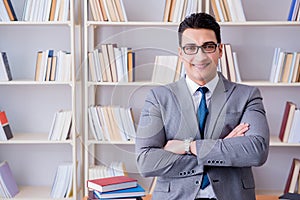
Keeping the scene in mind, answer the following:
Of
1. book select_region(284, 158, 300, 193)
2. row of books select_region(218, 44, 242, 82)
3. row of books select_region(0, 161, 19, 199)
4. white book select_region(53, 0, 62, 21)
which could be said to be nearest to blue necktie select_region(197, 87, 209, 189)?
row of books select_region(218, 44, 242, 82)

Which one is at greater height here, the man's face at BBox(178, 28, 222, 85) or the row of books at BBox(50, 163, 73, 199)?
the man's face at BBox(178, 28, 222, 85)

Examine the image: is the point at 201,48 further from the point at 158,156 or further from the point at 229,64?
the point at 229,64

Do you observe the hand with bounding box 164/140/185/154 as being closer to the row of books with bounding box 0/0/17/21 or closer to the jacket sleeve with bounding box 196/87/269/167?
the jacket sleeve with bounding box 196/87/269/167

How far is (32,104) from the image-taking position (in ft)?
12.5

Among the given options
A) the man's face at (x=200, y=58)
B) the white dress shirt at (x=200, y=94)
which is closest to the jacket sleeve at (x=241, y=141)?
the white dress shirt at (x=200, y=94)

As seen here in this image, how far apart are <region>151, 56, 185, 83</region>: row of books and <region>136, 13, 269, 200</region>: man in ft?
0.38

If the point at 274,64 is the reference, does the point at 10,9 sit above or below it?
above

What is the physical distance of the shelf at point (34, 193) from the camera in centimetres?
355

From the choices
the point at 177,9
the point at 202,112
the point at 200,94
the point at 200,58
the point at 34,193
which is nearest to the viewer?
the point at 200,58

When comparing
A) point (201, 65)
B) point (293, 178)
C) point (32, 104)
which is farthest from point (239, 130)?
point (32, 104)

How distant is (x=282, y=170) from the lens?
379cm

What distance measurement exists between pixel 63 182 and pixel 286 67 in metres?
1.68

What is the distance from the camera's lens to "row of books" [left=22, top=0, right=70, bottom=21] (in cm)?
346

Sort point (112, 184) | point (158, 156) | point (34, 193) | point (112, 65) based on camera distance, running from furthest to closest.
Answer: point (34, 193)
point (112, 184)
point (158, 156)
point (112, 65)
